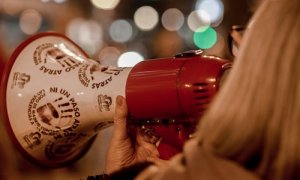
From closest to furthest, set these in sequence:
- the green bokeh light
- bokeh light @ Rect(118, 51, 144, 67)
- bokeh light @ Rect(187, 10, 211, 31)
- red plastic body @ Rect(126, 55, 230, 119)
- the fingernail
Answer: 1. red plastic body @ Rect(126, 55, 230, 119)
2. the fingernail
3. bokeh light @ Rect(118, 51, 144, 67)
4. the green bokeh light
5. bokeh light @ Rect(187, 10, 211, 31)

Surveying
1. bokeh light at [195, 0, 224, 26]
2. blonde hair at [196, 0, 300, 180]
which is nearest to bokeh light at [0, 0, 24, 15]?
blonde hair at [196, 0, 300, 180]

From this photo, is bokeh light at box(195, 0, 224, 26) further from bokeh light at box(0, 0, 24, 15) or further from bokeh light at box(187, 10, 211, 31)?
bokeh light at box(0, 0, 24, 15)

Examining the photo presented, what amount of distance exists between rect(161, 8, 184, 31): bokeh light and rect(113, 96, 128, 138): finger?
337 inches

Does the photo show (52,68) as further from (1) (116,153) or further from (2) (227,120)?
(2) (227,120)

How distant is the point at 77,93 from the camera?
1.52 metres

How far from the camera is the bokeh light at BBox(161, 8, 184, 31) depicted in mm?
10145

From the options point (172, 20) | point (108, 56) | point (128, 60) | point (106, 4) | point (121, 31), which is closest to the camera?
point (128, 60)

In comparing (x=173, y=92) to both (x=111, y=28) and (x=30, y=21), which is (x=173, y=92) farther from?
(x=111, y=28)

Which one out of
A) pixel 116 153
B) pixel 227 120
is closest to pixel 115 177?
pixel 227 120

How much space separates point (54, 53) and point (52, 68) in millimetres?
61

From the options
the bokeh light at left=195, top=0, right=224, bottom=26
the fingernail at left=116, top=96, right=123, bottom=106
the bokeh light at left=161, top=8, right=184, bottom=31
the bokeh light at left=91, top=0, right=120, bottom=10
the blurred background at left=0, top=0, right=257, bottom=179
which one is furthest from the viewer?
the bokeh light at left=161, top=8, right=184, bottom=31

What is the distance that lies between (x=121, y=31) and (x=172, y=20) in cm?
113

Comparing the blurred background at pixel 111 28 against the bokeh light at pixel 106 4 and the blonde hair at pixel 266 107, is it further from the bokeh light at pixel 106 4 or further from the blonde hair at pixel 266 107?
the blonde hair at pixel 266 107

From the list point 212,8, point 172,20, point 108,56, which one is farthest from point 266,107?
point 172,20
